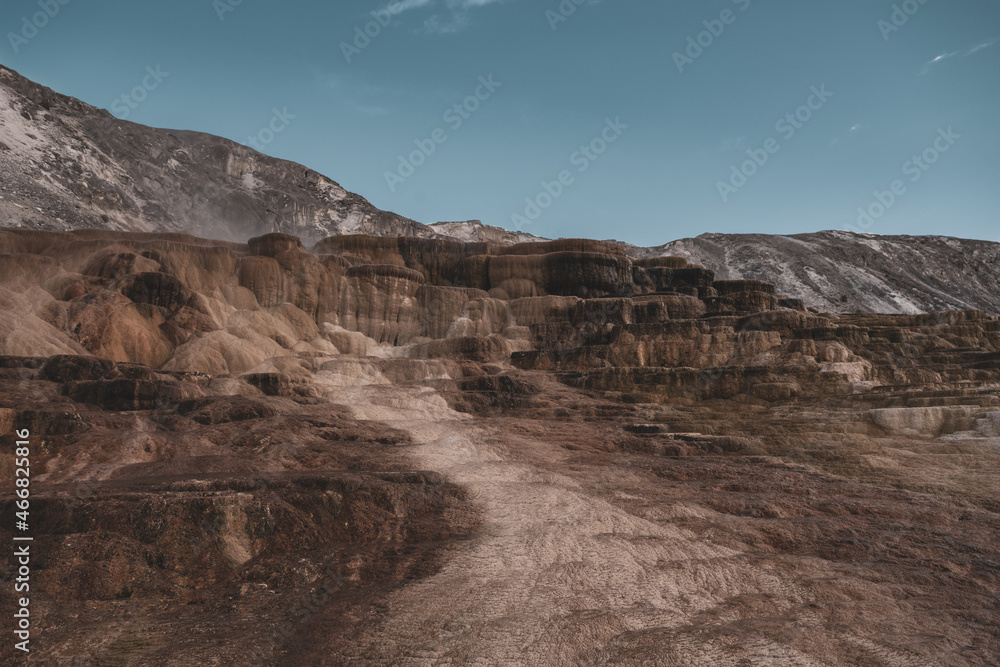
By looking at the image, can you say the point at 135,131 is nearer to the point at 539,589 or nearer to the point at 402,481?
the point at 402,481

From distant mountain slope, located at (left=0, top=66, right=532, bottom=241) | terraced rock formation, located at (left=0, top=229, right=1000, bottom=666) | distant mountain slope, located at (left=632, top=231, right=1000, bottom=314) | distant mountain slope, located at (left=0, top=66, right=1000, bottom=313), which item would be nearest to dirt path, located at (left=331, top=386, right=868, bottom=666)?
terraced rock formation, located at (left=0, top=229, right=1000, bottom=666)

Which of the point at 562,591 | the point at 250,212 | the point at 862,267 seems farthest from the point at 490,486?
the point at 862,267

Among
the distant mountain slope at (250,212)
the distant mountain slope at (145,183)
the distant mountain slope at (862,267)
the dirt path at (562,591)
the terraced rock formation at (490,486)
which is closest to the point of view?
the dirt path at (562,591)

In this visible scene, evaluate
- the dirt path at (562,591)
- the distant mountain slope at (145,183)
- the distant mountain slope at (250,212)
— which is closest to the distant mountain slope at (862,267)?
the distant mountain slope at (250,212)

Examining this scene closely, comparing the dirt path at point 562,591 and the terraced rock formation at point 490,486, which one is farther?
the terraced rock formation at point 490,486

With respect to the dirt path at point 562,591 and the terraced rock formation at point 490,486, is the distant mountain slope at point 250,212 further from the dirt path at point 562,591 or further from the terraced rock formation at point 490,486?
the dirt path at point 562,591

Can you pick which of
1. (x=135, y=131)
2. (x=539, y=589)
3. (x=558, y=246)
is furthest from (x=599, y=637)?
(x=135, y=131)

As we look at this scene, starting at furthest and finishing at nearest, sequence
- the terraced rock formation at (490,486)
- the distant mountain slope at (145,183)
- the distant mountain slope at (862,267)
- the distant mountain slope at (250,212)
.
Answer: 1. the distant mountain slope at (862,267)
2. the distant mountain slope at (250,212)
3. the distant mountain slope at (145,183)
4. the terraced rock formation at (490,486)
